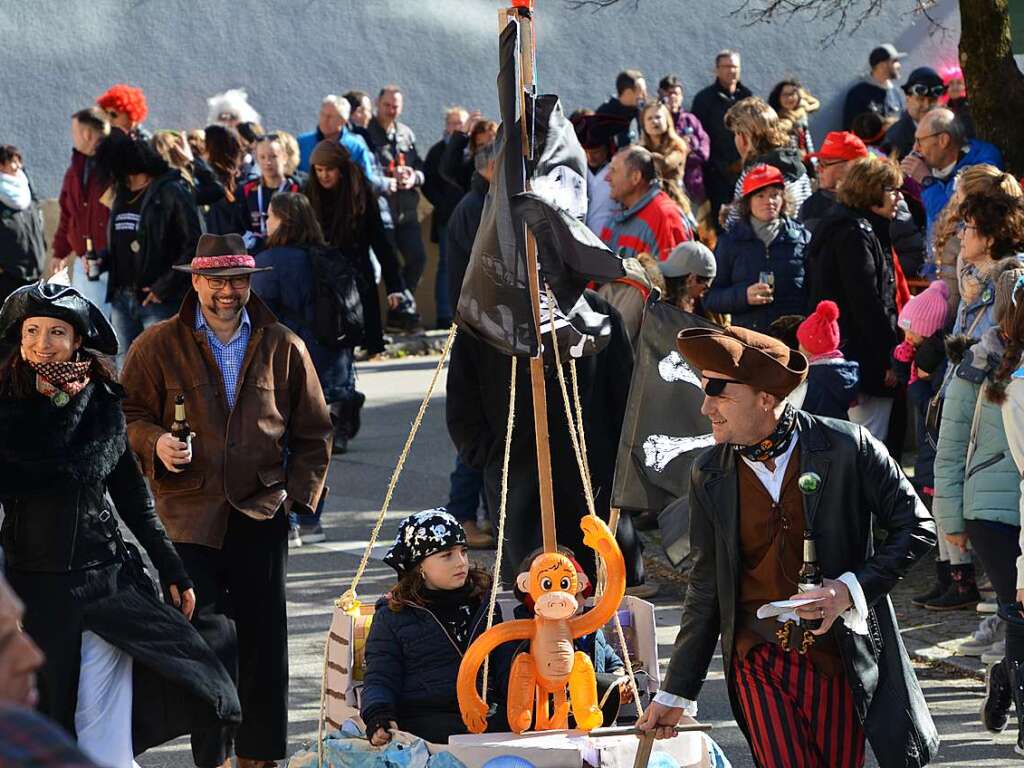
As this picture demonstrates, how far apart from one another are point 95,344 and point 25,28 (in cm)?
1291

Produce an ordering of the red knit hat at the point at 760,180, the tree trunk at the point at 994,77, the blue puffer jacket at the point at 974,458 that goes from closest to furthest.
Answer: the blue puffer jacket at the point at 974,458
the red knit hat at the point at 760,180
the tree trunk at the point at 994,77

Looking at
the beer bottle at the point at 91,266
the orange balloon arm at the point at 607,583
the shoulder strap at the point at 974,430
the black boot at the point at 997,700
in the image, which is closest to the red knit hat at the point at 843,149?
the shoulder strap at the point at 974,430

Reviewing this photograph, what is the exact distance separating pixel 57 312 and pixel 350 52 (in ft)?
45.6

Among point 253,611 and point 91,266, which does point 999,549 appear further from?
point 91,266

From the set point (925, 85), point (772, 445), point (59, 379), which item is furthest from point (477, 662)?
point (925, 85)

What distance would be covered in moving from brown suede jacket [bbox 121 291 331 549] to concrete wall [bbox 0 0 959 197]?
12.1m

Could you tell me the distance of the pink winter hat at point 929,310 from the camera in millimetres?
8867

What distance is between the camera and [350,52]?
19484 millimetres

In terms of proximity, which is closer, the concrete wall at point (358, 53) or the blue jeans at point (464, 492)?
the blue jeans at point (464, 492)

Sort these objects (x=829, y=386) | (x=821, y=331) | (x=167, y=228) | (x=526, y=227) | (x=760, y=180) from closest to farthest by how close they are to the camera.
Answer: (x=526, y=227) → (x=821, y=331) → (x=829, y=386) → (x=760, y=180) → (x=167, y=228)

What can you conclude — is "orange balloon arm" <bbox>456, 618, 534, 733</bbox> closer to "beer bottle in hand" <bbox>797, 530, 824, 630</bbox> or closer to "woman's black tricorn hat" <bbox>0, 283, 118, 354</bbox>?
"beer bottle in hand" <bbox>797, 530, 824, 630</bbox>

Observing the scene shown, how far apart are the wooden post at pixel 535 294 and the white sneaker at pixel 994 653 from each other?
270 centimetres

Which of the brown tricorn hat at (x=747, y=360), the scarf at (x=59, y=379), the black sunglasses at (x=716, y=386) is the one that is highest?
the brown tricorn hat at (x=747, y=360)

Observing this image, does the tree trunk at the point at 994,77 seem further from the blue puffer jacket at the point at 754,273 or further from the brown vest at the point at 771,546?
the brown vest at the point at 771,546
